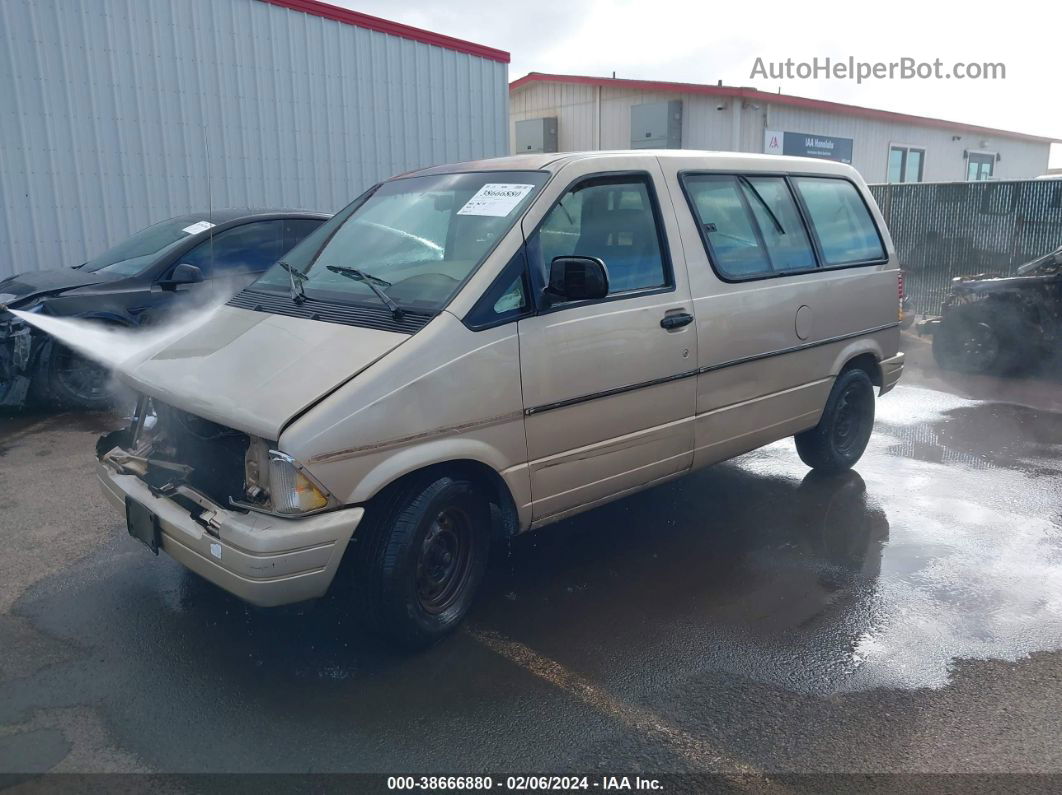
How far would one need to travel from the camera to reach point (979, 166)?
2602 cm

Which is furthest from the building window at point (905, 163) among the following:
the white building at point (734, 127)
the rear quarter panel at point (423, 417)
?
the rear quarter panel at point (423, 417)

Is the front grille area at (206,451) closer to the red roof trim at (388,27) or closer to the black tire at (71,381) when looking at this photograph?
the black tire at (71,381)

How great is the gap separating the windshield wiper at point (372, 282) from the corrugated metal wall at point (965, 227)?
11.4 m

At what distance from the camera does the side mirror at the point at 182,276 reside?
6574mm

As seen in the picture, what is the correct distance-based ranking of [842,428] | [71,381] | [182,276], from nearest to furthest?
[842,428], [182,276], [71,381]

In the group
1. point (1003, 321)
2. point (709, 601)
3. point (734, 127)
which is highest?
point (734, 127)

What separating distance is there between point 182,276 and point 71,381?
159 centimetres

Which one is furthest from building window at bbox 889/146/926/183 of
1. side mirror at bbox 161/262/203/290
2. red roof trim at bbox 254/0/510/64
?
side mirror at bbox 161/262/203/290

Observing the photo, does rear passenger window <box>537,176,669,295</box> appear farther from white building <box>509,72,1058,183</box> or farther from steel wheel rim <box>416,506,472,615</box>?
white building <box>509,72,1058,183</box>

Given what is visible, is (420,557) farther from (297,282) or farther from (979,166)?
(979,166)

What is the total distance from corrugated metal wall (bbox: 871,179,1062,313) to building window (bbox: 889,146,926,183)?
10.2 metres

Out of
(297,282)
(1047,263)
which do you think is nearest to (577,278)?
(297,282)

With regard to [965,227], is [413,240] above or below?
above

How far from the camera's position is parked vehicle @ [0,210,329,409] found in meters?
6.83
